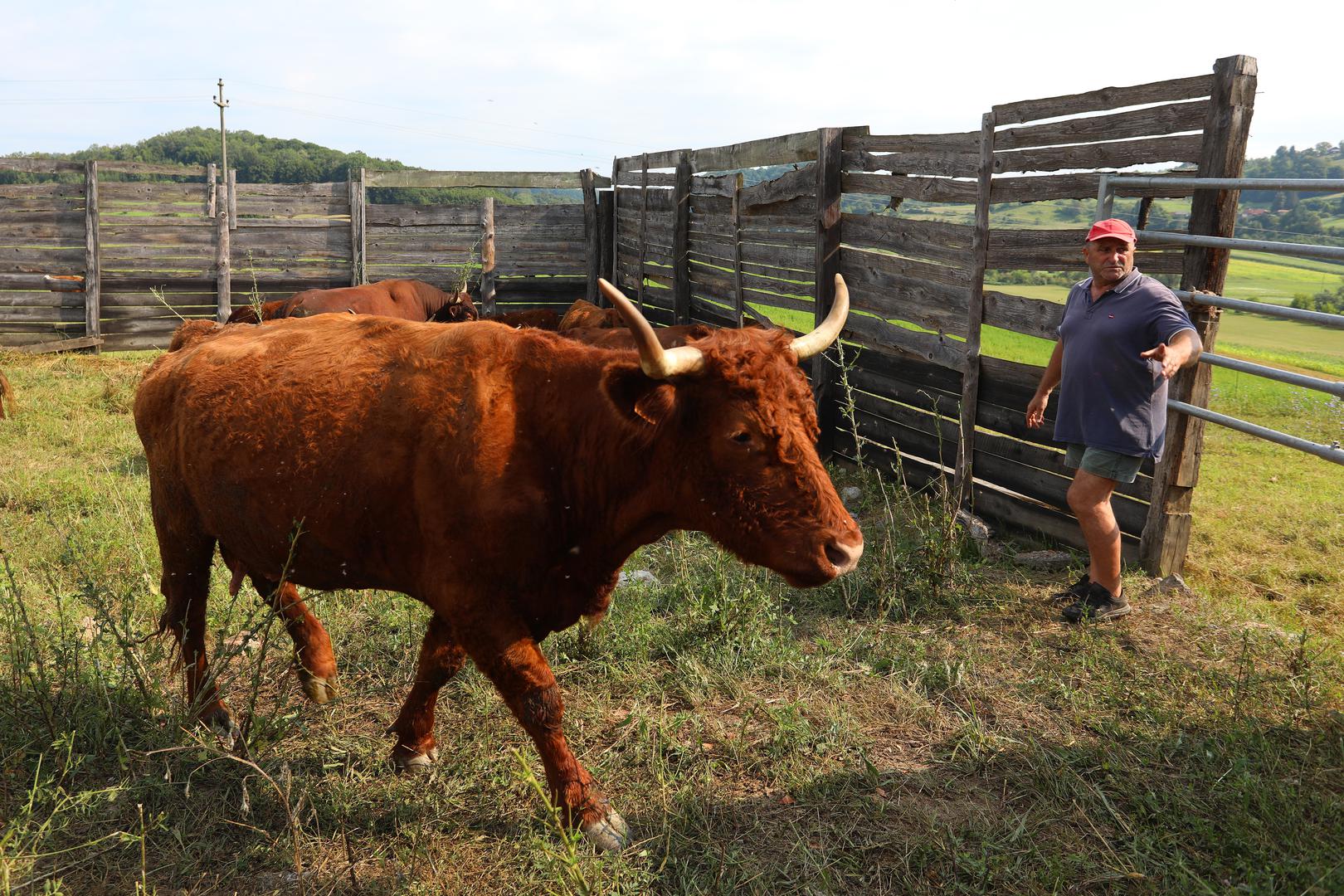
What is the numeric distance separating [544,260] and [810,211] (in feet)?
30.0

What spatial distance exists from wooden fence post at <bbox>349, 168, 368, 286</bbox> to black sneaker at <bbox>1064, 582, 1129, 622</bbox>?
13930mm

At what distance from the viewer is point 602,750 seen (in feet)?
12.6

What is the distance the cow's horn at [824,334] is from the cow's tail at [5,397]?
9.42 metres

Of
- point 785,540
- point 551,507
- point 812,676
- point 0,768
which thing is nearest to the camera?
point 785,540

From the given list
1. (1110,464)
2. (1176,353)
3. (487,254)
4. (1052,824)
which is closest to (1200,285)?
(1176,353)

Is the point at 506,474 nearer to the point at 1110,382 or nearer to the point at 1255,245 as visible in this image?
the point at 1110,382

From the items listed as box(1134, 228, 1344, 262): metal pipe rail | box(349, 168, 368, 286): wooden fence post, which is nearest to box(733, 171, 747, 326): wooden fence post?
box(1134, 228, 1344, 262): metal pipe rail

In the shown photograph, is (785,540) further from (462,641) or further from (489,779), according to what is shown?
(489,779)

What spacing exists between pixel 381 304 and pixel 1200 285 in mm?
8707

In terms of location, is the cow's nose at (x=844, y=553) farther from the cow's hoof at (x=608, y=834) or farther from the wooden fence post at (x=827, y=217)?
the wooden fence post at (x=827, y=217)

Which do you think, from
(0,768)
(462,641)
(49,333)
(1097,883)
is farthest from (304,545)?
(49,333)

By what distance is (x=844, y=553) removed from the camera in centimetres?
288

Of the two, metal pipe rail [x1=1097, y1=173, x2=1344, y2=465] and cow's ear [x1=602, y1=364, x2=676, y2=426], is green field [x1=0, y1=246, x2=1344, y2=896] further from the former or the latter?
cow's ear [x1=602, y1=364, x2=676, y2=426]

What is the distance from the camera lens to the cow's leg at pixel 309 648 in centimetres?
417
